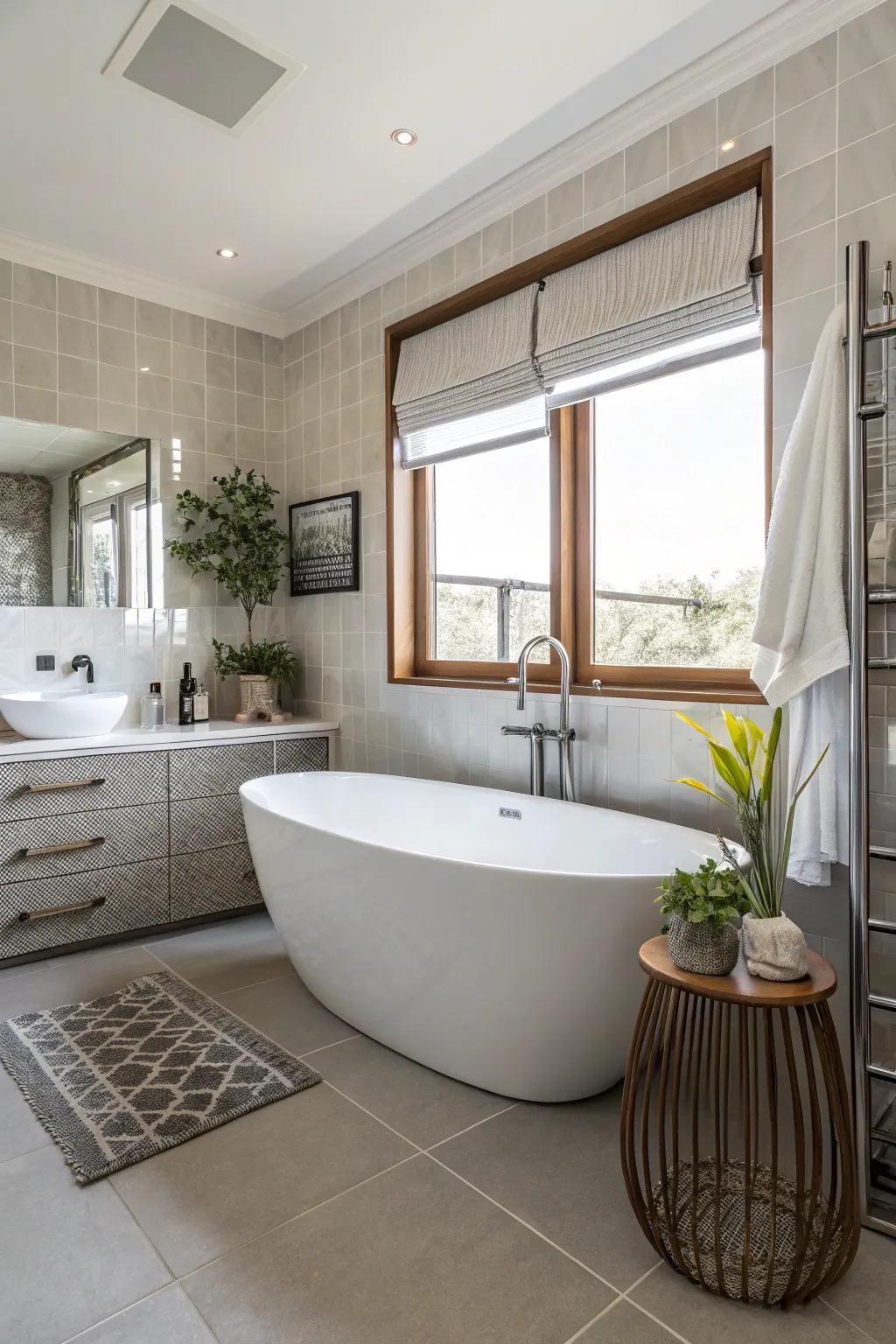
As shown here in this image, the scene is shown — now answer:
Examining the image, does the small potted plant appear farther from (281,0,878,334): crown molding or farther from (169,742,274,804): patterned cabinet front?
(169,742,274,804): patterned cabinet front

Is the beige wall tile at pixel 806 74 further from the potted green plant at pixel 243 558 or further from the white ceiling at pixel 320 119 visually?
the potted green plant at pixel 243 558

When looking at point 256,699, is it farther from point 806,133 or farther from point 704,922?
point 806,133

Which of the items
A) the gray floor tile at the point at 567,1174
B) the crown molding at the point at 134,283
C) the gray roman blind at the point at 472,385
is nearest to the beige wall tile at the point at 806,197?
the gray roman blind at the point at 472,385

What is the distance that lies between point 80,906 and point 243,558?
158cm

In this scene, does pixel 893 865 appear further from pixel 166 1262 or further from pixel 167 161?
pixel 167 161

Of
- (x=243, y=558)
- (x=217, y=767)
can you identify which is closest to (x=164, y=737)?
(x=217, y=767)

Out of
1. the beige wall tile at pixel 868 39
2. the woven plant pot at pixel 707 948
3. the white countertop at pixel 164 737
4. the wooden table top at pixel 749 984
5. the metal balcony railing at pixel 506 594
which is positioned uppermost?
the beige wall tile at pixel 868 39

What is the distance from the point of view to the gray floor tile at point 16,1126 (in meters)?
1.88

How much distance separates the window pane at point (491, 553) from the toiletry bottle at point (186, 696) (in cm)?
108

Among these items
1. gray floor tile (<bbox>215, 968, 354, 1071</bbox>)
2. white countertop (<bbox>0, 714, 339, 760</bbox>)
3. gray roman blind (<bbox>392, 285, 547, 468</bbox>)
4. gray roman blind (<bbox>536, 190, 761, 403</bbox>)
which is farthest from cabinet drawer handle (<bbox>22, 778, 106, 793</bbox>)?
gray roman blind (<bbox>536, 190, 761, 403</bbox>)

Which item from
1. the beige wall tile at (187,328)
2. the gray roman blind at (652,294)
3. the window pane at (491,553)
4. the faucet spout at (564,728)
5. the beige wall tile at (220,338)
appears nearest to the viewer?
the gray roman blind at (652,294)

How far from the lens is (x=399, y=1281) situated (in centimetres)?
147

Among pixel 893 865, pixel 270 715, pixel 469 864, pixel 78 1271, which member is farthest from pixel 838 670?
pixel 270 715

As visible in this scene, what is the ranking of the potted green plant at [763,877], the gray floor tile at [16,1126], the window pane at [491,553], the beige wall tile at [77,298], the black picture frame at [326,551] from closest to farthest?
1. the potted green plant at [763,877]
2. the gray floor tile at [16,1126]
3. the window pane at [491,553]
4. the beige wall tile at [77,298]
5. the black picture frame at [326,551]
